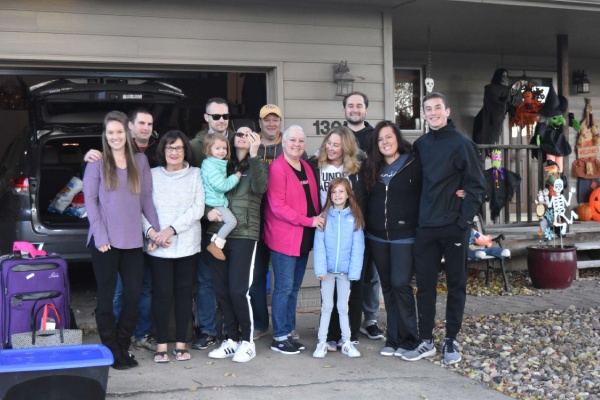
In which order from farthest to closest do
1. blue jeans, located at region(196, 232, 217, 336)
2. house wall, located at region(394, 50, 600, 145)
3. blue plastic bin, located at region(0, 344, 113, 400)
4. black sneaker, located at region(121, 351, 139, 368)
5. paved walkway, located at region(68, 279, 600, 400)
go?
house wall, located at region(394, 50, 600, 145), blue jeans, located at region(196, 232, 217, 336), black sneaker, located at region(121, 351, 139, 368), paved walkway, located at region(68, 279, 600, 400), blue plastic bin, located at region(0, 344, 113, 400)

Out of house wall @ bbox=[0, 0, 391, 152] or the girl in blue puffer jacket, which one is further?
house wall @ bbox=[0, 0, 391, 152]

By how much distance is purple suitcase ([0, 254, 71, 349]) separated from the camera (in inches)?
173

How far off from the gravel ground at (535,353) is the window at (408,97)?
3658mm

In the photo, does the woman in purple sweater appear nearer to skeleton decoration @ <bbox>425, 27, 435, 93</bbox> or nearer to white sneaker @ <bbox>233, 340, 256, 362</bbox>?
white sneaker @ <bbox>233, 340, 256, 362</bbox>

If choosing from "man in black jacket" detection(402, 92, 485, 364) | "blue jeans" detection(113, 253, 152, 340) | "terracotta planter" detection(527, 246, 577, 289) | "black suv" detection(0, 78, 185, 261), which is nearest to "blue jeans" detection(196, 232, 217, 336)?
"blue jeans" detection(113, 253, 152, 340)

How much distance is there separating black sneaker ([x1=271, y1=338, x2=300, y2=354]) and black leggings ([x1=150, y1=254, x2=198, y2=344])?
2.18 feet

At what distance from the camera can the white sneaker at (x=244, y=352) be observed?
488cm

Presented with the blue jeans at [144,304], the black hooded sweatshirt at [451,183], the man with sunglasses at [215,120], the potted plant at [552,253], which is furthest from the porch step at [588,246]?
the blue jeans at [144,304]

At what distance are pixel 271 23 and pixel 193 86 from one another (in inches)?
56.8

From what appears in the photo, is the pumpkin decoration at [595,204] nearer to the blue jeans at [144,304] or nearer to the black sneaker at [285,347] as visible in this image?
the black sneaker at [285,347]

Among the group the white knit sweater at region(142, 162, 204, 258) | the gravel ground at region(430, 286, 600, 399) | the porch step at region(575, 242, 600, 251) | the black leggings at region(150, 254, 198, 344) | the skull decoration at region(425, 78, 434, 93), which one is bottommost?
the gravel ground at region(430, 286, 600, 399)

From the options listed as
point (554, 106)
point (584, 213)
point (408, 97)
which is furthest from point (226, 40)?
point (584, 213)

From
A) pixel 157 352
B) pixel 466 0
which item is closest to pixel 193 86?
pixel 466 0

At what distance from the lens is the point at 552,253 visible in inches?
305
